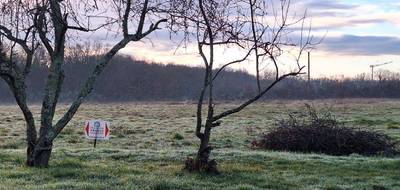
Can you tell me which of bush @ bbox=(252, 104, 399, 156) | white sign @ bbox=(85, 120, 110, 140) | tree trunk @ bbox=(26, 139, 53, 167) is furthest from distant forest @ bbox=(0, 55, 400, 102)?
tree trunk @ bbox=(26, 139, 53, 167)

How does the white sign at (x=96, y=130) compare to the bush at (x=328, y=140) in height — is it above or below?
above

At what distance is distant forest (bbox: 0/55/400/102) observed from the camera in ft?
292

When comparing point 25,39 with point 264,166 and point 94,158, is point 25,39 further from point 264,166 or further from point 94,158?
point 264,166

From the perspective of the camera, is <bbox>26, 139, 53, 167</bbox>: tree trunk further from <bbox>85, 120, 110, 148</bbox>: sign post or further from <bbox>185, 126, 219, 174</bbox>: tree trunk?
<bbox>85, 120, 110, 148</bbox>: sign post

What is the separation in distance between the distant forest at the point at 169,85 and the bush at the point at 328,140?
64.5m

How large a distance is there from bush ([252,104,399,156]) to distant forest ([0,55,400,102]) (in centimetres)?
6453

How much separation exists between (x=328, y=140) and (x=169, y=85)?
96188 mm

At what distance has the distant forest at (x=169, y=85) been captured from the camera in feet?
292

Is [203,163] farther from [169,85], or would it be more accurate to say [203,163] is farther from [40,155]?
[169,85]

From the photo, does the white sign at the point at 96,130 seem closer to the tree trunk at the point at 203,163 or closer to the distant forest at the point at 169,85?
the tree trunk at the point at 203,163

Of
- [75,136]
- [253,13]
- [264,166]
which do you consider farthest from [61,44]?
[75,136]

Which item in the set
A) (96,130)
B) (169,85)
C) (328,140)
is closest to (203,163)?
(96,130)

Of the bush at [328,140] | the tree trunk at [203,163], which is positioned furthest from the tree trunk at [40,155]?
the bush at [328,140]

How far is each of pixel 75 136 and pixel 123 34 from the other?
1342 centimetres
